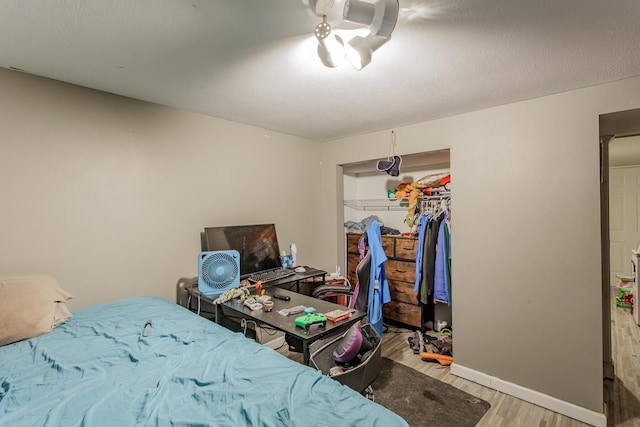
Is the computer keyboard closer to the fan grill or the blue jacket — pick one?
the fan grill

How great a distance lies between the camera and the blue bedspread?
0.97m

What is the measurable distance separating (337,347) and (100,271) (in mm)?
1788

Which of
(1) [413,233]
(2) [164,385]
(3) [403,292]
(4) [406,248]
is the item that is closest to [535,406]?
(3) [403,292]

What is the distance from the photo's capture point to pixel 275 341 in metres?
3.10

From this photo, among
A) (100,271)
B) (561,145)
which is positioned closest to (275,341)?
(100,271)

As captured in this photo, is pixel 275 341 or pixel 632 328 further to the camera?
pixel 632 328

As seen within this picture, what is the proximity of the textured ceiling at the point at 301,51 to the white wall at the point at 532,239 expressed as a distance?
0.21m

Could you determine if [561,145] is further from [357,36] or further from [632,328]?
[632,328]

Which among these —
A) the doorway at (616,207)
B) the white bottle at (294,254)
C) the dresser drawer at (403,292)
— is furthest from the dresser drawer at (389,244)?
the doorway at (616,207)

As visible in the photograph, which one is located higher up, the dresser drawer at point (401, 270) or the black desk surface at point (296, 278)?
the black desk surface at point (296, 278)

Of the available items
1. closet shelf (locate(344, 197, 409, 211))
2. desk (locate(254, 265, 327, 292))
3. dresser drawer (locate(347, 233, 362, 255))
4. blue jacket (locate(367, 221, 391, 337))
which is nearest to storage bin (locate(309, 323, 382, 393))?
blue jacket (locate(367, 221, 391, 337))

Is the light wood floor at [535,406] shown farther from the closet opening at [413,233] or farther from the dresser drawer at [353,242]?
the dresser drawer at [353,242]

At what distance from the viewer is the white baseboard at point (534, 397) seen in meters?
2.05

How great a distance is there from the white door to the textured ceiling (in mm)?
4927
